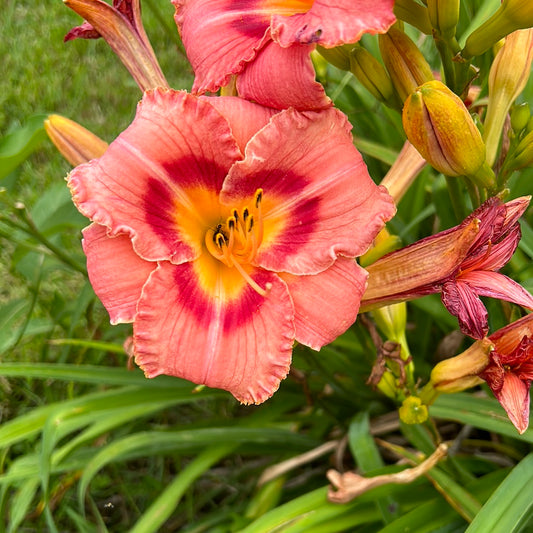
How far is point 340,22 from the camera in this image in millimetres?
722

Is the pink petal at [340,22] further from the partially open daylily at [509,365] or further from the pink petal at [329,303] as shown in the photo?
the partially open daylily at [509,365]

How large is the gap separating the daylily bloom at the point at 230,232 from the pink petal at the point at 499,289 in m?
0.14

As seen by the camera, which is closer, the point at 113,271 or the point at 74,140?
the point at 113,271

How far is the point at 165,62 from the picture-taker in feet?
8.54

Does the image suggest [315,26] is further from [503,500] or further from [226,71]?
[503,500]

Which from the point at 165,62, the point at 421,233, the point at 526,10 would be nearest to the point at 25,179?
the point at 165,62

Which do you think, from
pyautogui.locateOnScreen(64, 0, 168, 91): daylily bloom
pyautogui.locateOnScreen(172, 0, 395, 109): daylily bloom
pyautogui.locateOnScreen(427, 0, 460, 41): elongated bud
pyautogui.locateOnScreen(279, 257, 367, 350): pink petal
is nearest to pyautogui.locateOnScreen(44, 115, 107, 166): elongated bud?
pyautogui.locateOnScreen(64, 0, 168, 91): daylily bloom

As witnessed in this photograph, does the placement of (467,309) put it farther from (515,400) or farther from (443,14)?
(443,14)

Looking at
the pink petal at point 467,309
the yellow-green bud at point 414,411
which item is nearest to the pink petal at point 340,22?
the pink petal at point 467,309

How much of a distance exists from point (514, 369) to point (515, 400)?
1.9 inches

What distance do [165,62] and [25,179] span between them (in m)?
0.67

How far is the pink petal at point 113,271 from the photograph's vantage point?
2.82 ft

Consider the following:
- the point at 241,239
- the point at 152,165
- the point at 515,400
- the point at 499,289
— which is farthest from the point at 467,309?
the point at 152,165

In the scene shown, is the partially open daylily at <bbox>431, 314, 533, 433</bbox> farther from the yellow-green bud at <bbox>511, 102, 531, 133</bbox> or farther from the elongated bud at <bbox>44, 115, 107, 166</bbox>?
the elongated bud at <bbox>44, 115, 107, 166</bbox>
